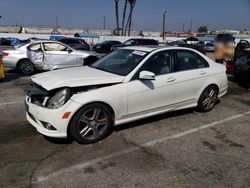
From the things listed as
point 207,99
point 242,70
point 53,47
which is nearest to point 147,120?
point 207,99

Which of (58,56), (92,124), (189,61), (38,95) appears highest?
(189,61)

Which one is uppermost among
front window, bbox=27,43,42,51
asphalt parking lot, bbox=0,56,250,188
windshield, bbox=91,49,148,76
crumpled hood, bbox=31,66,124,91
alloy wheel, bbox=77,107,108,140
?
front window, bbox=27,43,42,51

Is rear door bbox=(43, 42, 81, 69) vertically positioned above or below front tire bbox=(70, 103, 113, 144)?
above

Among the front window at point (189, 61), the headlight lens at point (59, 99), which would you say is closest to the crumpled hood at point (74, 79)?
the headlight lens at point (59, 99)

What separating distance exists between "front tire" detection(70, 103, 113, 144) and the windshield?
32.1 inches

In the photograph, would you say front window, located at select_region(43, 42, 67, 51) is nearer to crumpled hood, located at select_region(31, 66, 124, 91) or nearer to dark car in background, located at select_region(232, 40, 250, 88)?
crumpled hood, located at select_region(31, 66, 124, 91)

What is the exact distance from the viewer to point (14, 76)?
1025 centimetres

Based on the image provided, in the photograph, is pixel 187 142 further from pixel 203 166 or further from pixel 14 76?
pixel 14 76

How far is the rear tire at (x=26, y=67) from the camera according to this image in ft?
34.6

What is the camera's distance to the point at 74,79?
4.18m

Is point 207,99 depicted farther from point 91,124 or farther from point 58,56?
point 58,56

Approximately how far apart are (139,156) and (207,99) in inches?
107

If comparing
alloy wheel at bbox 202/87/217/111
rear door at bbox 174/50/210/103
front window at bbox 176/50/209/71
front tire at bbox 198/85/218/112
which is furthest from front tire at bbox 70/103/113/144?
alloy wheel at bbox 202/87/217/111

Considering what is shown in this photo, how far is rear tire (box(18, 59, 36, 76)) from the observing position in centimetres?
1056
